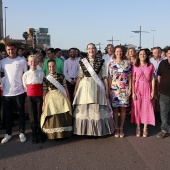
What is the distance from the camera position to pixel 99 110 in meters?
5.02

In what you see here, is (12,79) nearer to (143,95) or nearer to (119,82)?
(119,82)

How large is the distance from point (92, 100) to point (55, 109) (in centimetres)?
73

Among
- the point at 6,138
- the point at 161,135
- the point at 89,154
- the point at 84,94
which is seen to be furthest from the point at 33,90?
the point at 161,135

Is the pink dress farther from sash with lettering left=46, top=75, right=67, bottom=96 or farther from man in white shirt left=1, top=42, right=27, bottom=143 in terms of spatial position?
man in white shirt left=1, top=42, right=27, bottom=143

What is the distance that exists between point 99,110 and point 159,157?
1436 millimetres

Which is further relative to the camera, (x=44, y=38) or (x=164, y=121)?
(x=44, y=38)

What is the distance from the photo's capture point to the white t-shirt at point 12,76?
4941 millimetres

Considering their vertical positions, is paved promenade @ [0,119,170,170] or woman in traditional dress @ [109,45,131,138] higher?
woman in traditional dress @ [109,45,131,138]

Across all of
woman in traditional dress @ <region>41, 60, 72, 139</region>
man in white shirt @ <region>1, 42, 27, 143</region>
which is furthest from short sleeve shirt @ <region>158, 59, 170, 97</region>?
man in white shirt @ <region>1, 42, 27, 143</region>

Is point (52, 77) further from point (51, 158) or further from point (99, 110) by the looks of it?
point (51, 158)

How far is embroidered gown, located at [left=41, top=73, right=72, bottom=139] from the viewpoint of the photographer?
192 inches

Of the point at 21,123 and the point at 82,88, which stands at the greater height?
the point at 82,88

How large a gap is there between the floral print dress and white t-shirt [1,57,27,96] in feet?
6.03

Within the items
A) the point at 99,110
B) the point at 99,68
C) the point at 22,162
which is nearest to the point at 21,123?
the point at 22,162
